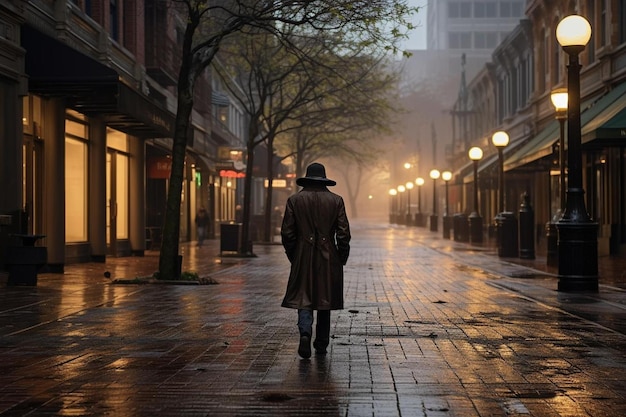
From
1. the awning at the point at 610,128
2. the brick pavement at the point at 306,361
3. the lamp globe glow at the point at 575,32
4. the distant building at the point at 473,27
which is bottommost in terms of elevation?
the brick pavement at the point at 306,361

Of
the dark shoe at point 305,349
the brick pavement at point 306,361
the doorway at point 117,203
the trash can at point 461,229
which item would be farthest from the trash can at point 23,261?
the trash can at point 461,229

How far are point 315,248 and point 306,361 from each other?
103cm

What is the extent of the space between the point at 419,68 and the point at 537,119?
106 m

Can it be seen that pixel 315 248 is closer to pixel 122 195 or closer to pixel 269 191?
pixel 122 195

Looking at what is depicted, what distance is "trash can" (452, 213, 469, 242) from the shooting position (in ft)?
135

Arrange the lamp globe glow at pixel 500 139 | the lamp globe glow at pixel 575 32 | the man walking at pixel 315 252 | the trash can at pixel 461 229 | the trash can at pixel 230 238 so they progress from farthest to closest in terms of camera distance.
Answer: the trash can at pixel 461 229, the lamp globe glow at pixel 500 139, the trash can at pixel 230 238, the lamp globe glow at pixel 575 32, the man walking at pixel 315 252

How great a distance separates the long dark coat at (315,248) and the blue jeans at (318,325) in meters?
0.10

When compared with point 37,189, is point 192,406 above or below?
below

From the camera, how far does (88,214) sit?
24734 millimetres

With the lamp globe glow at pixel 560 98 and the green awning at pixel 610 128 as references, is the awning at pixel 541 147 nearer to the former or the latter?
the green awning at pixel 610 128

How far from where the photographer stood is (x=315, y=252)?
8805mm

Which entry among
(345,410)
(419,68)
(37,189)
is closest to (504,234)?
(37,189)

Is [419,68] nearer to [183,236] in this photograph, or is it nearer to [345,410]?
[183,236]

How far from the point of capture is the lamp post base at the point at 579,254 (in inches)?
613
